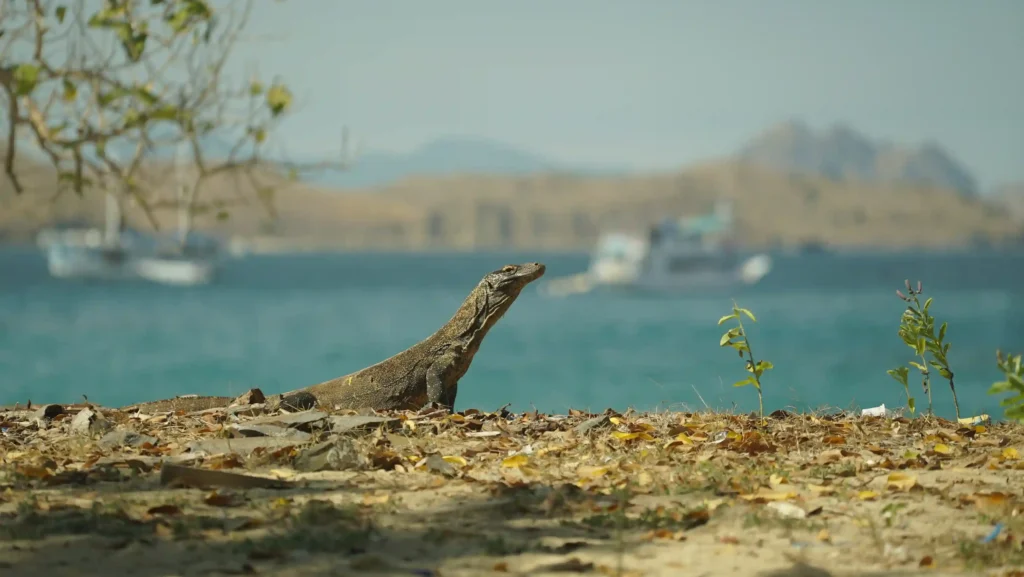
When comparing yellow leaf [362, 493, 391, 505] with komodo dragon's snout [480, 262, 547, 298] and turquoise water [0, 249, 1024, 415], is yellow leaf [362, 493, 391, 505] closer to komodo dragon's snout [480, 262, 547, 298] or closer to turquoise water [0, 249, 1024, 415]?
turquoise water [0, 249, 1024, 415]

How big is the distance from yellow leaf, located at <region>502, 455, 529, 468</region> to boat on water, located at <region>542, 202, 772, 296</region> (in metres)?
98.3

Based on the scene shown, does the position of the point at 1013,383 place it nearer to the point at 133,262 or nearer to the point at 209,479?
the point at 209,479

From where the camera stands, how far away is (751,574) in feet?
15.7

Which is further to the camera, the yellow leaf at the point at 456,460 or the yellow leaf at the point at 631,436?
the yellow leaf at the point at 631,436

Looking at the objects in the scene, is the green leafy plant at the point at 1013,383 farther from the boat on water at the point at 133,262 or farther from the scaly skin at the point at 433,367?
the boat on water at the point at 133,262

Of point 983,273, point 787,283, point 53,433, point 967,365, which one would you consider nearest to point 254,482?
point 53,433

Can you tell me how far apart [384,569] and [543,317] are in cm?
9166

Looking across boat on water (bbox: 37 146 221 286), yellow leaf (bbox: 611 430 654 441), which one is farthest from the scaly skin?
boat on water (bbox: 37 146 221 286)

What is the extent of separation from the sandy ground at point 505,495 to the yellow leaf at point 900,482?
2 centimetres

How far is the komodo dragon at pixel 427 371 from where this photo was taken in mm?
8812

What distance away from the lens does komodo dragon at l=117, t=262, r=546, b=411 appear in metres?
8.81

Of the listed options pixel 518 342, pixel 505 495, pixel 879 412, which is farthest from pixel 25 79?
pixel 518 342

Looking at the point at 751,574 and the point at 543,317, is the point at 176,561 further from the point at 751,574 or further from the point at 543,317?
the point at 543,317

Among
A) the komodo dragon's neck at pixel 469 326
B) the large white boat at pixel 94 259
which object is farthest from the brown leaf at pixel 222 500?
the large white boat at pixel 94 259
